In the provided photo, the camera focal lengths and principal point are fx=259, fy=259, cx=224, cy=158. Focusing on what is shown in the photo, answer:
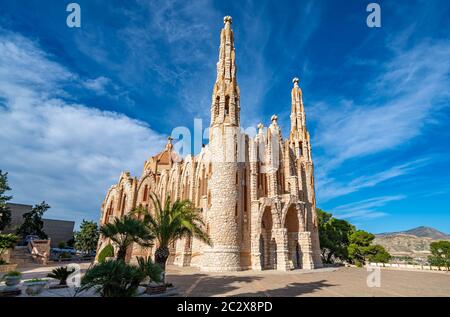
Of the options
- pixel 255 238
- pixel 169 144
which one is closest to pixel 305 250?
pixel 255 238

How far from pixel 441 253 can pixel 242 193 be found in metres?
25.7

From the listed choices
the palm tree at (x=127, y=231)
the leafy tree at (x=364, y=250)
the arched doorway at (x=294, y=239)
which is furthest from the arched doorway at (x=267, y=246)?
the leafy tree at (x=364, y=250)

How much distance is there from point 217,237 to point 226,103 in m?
14.0

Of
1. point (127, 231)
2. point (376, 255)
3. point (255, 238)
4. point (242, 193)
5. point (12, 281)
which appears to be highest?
point (242, 193)

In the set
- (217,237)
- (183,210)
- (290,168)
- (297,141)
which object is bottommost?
(217,237)

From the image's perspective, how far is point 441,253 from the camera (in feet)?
101

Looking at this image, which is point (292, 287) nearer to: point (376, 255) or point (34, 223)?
point (376, 255)

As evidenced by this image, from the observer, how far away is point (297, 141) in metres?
36.4

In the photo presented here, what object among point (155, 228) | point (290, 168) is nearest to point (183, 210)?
point (155, 228)

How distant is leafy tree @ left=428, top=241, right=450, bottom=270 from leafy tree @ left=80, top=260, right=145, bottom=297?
35787mm

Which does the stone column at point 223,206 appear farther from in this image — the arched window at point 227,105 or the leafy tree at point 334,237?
the leafy tree at point 334,237
